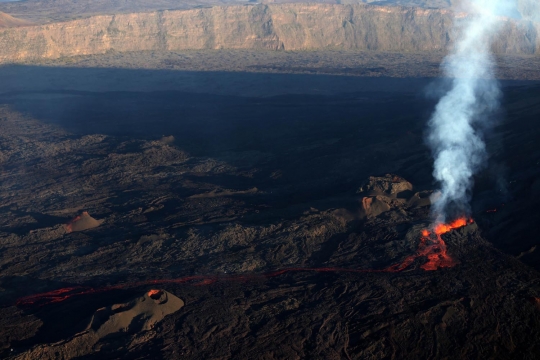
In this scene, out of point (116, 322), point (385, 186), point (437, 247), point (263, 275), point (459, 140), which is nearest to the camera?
point (116, 322)

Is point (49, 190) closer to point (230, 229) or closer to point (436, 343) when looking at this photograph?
point (230, 229)

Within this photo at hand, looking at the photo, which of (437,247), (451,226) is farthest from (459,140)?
(437,247)

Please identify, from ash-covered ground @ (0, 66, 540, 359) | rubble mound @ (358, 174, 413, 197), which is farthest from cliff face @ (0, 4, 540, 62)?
rubble mound @ (358, 174, 413, 197)

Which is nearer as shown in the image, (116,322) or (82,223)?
(116,322)

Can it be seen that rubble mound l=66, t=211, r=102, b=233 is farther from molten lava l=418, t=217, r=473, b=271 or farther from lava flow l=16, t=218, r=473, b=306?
molten lava l=418, t=217, r=473, b=271

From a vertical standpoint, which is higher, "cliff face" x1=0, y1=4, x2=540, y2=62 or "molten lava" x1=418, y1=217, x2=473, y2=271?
"cliff face" x1=0, y1=4, x2=540, y2=62

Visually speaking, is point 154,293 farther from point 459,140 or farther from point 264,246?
point 459,140
